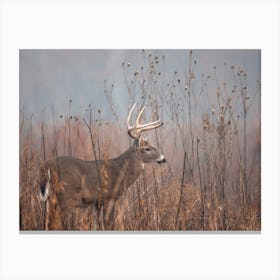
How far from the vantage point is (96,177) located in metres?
5.06

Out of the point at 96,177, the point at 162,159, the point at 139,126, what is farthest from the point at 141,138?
the point at 96,177

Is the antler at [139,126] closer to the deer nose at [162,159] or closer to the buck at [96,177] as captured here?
the buck at [96,177]

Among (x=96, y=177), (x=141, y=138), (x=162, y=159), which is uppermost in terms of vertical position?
(x=141, y=138)

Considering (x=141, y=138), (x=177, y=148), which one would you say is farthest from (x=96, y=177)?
(x=177, y=148)

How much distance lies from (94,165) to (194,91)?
1.02m

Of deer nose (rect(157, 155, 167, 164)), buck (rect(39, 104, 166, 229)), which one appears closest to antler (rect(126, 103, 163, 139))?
buck (rect(39, 104, 166, 229))

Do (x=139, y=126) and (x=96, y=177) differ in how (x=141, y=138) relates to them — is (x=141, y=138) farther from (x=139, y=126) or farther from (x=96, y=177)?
(x=96, y=177)

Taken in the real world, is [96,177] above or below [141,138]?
below

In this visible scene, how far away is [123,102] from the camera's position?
5.04 metres

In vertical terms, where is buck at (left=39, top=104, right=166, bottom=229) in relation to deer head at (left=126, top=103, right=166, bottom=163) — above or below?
below

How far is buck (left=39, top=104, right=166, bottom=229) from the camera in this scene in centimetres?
498

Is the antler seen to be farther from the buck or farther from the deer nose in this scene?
the deer nose
